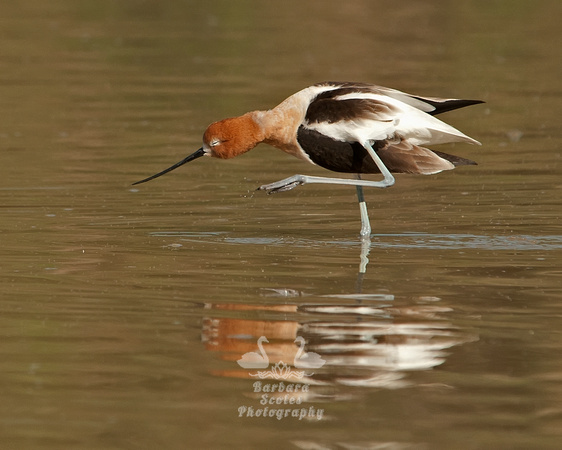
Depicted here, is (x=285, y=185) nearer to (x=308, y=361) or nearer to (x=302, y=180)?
(x=302, y=180)

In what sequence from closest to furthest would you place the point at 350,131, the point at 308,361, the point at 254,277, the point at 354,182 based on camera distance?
1. the point at 308,361
2. the point at 254,277
3. the point at 350,131
4. the point at 354,182

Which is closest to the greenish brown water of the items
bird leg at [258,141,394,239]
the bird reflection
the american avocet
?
the bird reflection

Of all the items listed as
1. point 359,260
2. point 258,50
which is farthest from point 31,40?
point 359,260

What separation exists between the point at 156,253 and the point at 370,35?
1435 centimetres

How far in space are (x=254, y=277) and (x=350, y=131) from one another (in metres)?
1.23

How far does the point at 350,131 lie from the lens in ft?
25.5

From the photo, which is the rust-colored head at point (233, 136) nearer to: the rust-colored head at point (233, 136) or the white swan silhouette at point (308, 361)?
the rust-colored head at point (233, 136)

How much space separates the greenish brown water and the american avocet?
0.51 meters

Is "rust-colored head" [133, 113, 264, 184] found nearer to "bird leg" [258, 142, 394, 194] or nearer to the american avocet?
the american avocet

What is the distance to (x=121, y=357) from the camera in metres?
5.54

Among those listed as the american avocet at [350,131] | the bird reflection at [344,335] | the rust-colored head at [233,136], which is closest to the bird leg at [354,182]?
the american avocet at [350,131]

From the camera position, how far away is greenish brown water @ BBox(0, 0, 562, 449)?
4785 millimetres

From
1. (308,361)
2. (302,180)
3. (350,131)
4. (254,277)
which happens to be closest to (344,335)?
(308,361)

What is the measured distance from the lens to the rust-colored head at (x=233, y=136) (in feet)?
26.4
